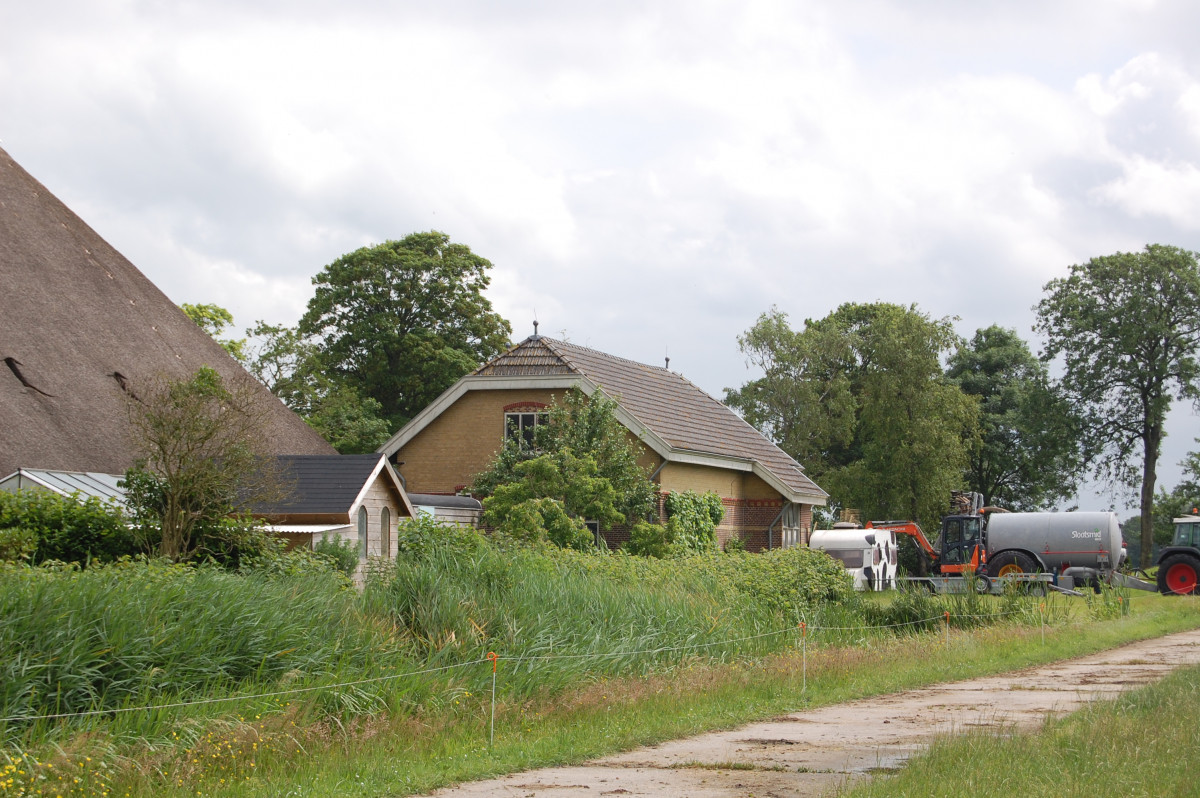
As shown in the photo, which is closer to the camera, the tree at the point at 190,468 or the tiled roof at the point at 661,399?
the tree at the point at 190,468

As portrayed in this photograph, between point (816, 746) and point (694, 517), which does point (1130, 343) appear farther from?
point (816, 746)

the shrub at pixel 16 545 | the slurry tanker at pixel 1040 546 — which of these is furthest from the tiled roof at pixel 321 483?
the slurry tanker at pixel 1040 546

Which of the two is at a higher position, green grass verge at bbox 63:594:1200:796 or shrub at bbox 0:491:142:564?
shrub at bbox 0:491:142:564

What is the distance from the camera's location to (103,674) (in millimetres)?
9844

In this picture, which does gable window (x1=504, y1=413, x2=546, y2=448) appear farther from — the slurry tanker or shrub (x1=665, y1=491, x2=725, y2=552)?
the slurry tanker

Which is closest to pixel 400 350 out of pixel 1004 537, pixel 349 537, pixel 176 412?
pixel 1004 537

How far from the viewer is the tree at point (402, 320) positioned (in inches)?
1967

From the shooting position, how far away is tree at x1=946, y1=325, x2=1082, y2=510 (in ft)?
178

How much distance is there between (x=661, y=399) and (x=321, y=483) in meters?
16.1

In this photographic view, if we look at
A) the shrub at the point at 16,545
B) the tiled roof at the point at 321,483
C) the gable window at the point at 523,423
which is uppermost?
the gable window at the point at 523,423

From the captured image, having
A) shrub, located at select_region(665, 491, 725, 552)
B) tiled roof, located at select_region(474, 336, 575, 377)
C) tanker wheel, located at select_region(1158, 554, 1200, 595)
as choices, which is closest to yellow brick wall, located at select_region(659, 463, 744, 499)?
shrub, located at select_region(665, 491, 725, 552)

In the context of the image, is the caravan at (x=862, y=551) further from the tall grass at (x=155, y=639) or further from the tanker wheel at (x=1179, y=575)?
the tall grass at (x=155, y=639)

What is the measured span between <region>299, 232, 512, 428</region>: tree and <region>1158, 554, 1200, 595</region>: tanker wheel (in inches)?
1061

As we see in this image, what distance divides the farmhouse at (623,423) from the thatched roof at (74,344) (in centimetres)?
362
